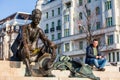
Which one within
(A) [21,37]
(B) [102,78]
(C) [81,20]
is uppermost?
(C) [81,20]

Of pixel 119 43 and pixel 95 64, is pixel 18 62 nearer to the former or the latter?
pixel 95 64

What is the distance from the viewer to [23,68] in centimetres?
973

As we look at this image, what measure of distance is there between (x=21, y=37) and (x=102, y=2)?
38.5 metres

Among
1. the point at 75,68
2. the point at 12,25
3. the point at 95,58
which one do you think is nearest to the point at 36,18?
the point at 75,68

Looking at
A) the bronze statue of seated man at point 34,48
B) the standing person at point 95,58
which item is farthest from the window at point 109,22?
the bronze statue of seated man at point 34,48

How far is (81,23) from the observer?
49812 mm

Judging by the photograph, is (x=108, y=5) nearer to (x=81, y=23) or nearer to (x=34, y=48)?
(x=81, y=23)

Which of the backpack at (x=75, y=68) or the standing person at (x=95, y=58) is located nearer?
the backpack at (x=75, y=68)

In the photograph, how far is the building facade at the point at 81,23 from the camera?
44.9 m

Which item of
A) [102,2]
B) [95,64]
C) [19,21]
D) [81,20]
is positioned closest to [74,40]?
[81,20]

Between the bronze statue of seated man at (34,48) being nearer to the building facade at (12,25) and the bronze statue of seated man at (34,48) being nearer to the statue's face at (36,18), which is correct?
the statue's face at (36,18)

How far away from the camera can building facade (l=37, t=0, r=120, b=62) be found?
44.9m

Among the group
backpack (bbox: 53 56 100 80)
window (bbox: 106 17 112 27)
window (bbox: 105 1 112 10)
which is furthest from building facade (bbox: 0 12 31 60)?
backpack (bbox: 53 56 100 80)

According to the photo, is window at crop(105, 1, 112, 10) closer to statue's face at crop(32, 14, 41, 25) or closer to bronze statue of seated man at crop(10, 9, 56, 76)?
bronze statue of seated man at crop(10, 9, 56, 76)
